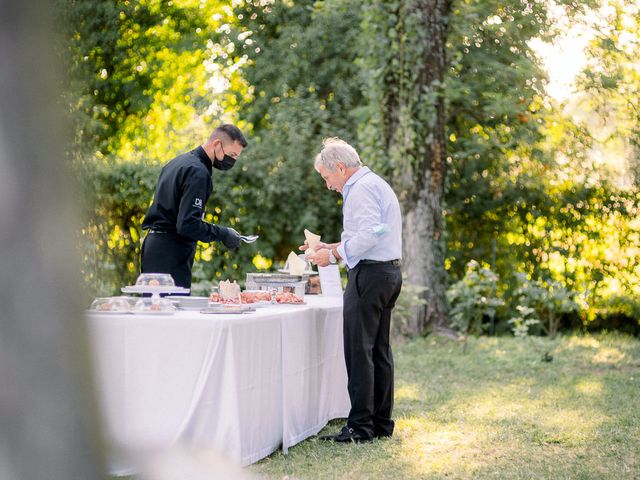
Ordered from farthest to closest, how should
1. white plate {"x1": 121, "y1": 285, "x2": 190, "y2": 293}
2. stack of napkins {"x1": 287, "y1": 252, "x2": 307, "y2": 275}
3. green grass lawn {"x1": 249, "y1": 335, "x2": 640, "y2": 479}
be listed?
1. stack of napkins {"x1": 287, "y1": 252, "x2": 307, "y2": 275}
2. green grass lawn {"x1": 249, "y1": 335, "x2": 640, "y2": 479}
3. white plate {"x1": 121, "y1": 285, "x2": 190, "y2": 293}

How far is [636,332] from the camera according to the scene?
39.3 feet

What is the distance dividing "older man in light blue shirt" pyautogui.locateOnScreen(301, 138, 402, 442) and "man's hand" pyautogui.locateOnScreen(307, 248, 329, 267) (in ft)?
0.05

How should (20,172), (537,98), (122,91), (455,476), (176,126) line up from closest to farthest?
(20,172)
(455,476)
(537,98)
(122,91)
(176,126)

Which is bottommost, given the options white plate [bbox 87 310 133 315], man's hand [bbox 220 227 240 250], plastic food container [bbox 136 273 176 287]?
white plate [bbox 87 310 133 315]

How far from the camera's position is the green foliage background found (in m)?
11.3

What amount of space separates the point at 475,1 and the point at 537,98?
1.54 m

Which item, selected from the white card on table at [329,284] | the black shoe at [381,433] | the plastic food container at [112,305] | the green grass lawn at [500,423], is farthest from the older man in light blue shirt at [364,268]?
the plastic food container at [112,305]

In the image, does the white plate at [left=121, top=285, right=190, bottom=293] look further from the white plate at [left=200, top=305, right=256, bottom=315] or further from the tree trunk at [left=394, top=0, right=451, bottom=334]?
the tree trunk at [left=394, top=0, right=451, bottom=334]

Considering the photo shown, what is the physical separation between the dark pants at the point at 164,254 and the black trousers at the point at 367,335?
1021mm

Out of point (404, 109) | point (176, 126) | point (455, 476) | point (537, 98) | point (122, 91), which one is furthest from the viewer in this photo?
point (176, 126)

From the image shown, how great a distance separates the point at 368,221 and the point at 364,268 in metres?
0.28

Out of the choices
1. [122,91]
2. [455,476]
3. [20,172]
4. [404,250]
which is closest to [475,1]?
[404,250]

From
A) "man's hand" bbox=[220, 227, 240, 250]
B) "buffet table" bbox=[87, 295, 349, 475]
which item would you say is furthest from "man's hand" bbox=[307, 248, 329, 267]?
"buffet table" bbox=[87, 295, 349, 475]

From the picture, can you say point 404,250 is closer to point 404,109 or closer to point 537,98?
point 404,109
